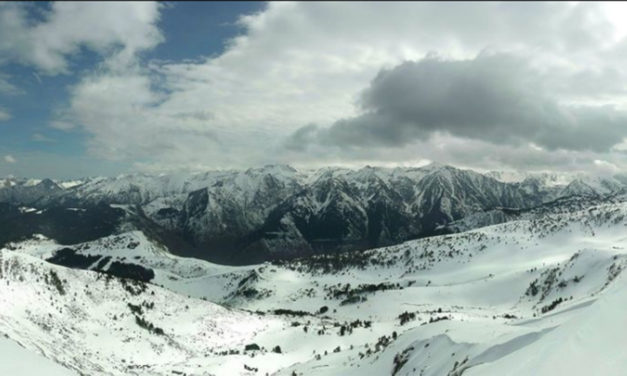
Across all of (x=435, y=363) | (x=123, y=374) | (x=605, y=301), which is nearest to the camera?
(x=605, y=301)

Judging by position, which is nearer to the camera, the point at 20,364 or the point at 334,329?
→ the point at 20,364

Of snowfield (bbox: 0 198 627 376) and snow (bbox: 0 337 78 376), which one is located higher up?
snow (bbox: 0 337 78 376)

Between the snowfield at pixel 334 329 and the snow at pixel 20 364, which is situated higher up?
the snow at pixel 20 364

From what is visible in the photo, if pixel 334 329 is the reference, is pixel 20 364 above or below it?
above

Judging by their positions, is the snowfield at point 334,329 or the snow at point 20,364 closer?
the snowfield at point 334,329

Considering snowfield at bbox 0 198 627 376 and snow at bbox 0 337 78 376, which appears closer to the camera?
snowfield at bbox 0 198 627 376

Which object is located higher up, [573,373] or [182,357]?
[573,373]

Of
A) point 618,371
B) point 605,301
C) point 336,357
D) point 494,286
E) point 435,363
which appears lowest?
point 494,286

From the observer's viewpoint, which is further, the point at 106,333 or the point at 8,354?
the point at 106,333

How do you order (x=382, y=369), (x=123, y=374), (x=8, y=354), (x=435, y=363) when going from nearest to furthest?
(x=8, y=354), (x=435, y=363), (x=382, y=369), (x=123, y=374)

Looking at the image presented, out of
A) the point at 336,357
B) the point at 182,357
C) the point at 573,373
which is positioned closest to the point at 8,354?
the point at 573,373

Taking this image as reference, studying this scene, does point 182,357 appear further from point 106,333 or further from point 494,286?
point 494,286
